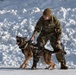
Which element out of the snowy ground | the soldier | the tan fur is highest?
the soldier

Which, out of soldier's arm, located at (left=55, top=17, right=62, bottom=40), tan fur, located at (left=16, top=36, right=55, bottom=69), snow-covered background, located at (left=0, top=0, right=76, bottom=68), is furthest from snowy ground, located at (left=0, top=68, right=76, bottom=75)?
snow-covered background, located at (left=0, top=0, right=76, bottom=68)

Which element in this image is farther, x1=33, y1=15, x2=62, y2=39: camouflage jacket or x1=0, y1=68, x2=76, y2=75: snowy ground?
x1=33, y1=15, x2=62, y2=39: camouflage jacket

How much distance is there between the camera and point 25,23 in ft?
56.1

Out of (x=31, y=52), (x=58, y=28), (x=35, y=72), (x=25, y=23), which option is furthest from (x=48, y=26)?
(x=25, y=23)

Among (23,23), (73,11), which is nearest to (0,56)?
(23,23)

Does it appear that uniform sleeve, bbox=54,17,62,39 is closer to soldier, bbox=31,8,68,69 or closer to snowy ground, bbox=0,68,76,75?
soldier, bbox=31,8,68,69

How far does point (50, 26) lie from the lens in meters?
10.6

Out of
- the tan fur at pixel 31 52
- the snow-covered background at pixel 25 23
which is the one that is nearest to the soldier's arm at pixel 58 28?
the tan fur at pixel 31 52

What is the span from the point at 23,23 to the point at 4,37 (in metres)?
1.23

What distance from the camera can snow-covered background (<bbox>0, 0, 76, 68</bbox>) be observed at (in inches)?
575

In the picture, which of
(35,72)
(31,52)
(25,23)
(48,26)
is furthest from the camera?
(25,23)

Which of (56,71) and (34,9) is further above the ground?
(34,9)

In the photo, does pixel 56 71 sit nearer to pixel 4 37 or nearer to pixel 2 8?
pixel 4 37

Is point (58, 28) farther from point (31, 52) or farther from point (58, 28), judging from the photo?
point (31, 52)
